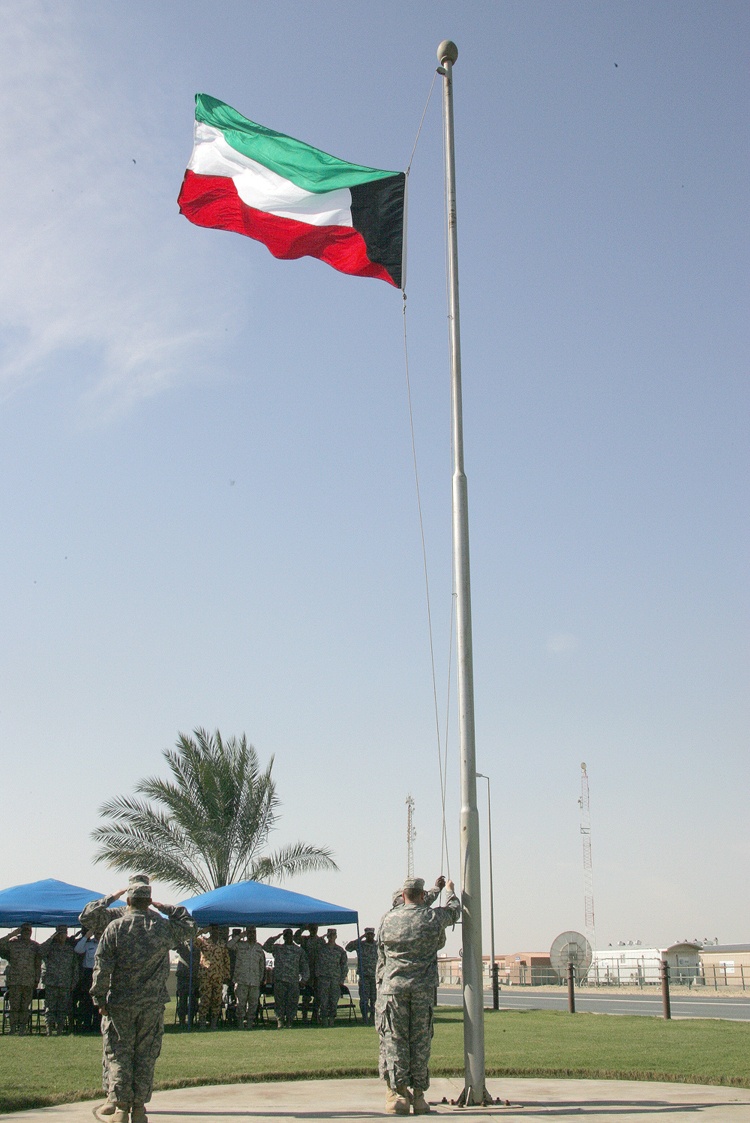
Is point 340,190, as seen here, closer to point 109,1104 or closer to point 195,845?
point 109,1104

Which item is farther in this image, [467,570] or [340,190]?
[340,190]

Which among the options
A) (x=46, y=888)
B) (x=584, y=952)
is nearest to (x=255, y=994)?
(x=46, y=888)

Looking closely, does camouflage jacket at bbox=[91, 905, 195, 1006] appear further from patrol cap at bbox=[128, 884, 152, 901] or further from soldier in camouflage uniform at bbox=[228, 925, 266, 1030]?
soldier in camouflage uniform at bbox=[228, 925, 266, 1030]

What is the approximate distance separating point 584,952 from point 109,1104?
48740mm

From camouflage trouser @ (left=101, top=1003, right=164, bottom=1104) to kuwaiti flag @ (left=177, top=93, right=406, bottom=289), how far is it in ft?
22.5

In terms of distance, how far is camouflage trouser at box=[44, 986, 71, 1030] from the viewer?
17.9m

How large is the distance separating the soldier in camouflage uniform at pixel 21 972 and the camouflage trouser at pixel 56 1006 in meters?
0.50

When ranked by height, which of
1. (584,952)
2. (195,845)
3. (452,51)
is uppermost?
(452,51)

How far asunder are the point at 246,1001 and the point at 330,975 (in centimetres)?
188

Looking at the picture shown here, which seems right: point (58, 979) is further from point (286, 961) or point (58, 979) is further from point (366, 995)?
point (366, 995)

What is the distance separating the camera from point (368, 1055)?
507 inches

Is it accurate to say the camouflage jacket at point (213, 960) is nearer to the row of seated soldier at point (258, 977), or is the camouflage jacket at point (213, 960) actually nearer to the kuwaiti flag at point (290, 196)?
the row of seated soldier at point (258, 977)

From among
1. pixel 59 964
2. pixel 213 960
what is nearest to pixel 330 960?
pixel 213 960

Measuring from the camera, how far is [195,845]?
29.7 meters
